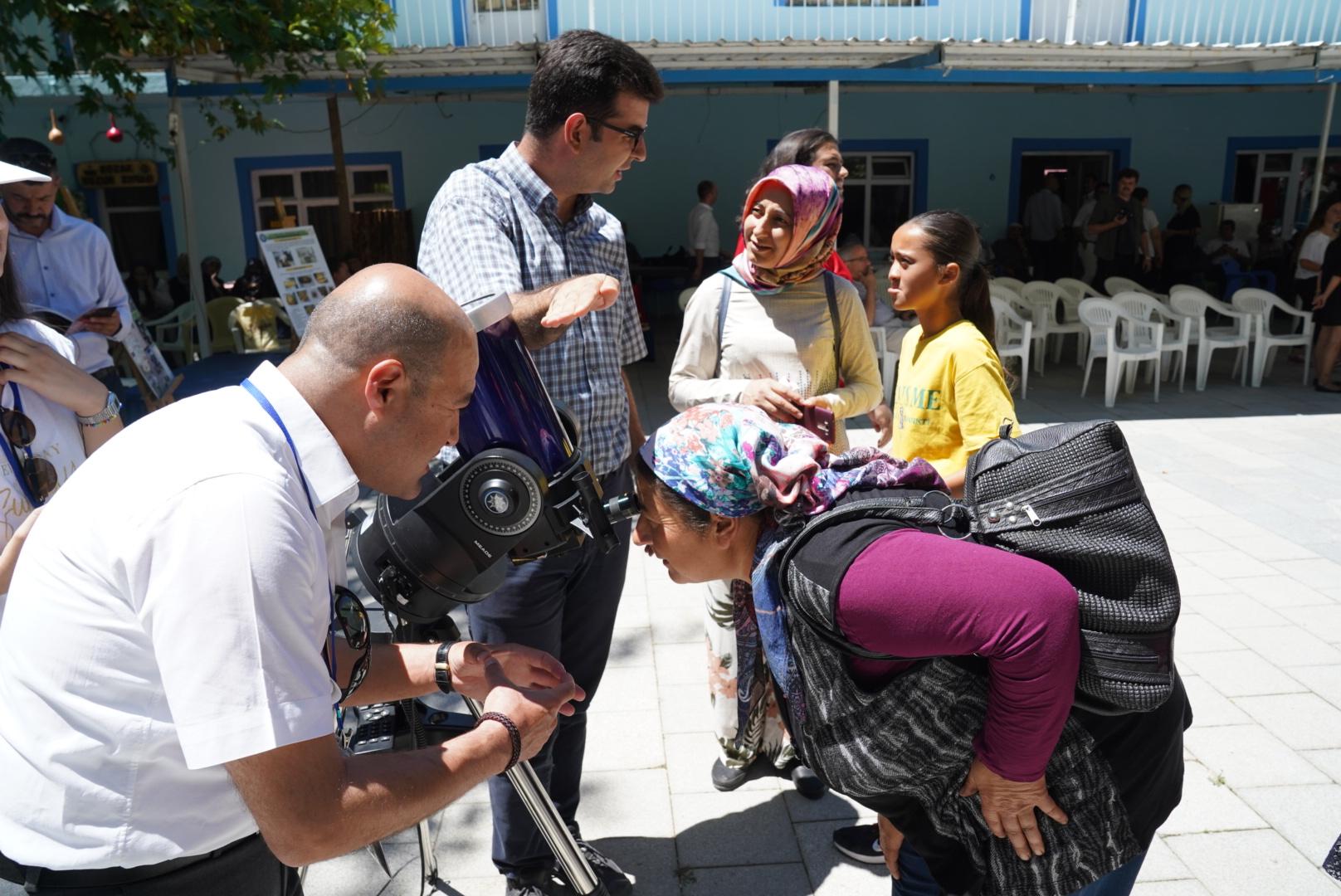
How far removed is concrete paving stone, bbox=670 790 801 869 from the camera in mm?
2754

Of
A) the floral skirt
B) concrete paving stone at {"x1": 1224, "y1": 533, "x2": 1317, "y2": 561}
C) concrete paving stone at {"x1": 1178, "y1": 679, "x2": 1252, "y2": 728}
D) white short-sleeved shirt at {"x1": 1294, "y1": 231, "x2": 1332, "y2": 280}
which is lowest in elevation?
concrete paving stone at {"x1": 1224, "y1": 533, "x2": 1317, "y2": 561}

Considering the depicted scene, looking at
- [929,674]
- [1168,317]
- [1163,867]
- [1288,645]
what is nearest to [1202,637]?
[1288,645]

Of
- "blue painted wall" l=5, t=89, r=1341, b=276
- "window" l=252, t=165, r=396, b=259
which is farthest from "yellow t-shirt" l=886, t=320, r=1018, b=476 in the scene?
Answer: "window" l=252, t=165, r=396, b=259

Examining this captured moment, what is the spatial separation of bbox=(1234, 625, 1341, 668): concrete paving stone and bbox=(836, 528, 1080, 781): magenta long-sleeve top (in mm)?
3061

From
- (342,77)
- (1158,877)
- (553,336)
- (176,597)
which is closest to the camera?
(176,597)

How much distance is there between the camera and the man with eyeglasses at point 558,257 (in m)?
2.17

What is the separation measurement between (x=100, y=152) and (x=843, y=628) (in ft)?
47.5

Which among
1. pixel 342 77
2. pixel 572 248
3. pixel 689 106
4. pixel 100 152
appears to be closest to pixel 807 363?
pixel 572 248

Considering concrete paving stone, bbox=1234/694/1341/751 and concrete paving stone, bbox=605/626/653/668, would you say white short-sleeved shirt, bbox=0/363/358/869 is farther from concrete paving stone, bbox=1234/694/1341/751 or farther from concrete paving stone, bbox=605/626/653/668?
concrete paving stone, bbox=1234/694/1341/751

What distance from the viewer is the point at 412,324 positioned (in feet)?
4.17

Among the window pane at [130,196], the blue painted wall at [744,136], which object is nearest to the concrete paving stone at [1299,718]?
the blue painted wall at [744,136]

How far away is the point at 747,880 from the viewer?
2654mm

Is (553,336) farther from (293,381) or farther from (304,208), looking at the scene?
(304,208)

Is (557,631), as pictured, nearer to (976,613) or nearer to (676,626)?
(976,613)
